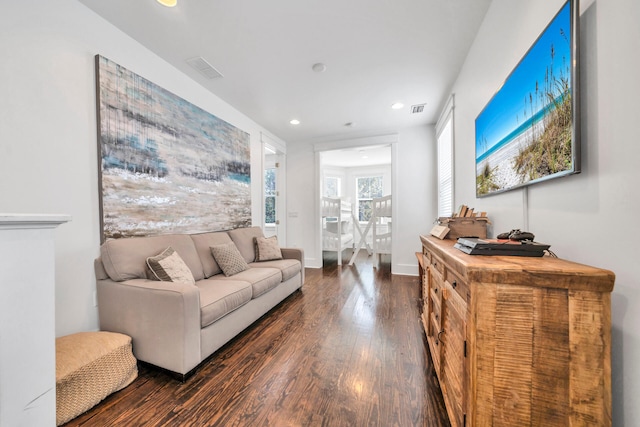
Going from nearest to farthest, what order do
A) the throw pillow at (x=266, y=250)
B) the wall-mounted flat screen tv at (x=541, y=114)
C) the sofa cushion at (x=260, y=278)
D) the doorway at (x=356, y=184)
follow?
the wall-mounted flat screen tv at (x=541, y=114), the sofa cushion at (x=260, y=278), the throw pillow at (x=266, y=250), the doorway at (x=356, y=184)

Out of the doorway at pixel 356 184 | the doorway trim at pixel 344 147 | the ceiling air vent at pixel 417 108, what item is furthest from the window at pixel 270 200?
the ceiling air vent at pixel 417 108

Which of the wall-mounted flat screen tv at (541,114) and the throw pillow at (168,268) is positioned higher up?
the wall-mounted flat screen tv at (541,114)

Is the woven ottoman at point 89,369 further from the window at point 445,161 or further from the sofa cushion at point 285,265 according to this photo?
the window at point 445,161

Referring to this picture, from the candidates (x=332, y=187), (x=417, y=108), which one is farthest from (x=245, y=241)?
(x=332, y=187)

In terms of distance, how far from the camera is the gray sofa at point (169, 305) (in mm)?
1528

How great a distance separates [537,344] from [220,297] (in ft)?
6.08

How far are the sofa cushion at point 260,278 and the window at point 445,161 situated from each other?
2.38 meters

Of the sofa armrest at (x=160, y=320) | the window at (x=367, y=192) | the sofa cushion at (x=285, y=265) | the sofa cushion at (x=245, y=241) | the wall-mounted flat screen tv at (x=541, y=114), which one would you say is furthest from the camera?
the window at (x=367, y=192)

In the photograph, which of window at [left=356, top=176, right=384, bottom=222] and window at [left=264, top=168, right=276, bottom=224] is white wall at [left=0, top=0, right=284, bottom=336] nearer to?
window at [left=264, top=168, right=276, bottom=224]

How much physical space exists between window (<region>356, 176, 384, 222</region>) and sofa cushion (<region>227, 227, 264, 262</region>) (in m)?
4.75

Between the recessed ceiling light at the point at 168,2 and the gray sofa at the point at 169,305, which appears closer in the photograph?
the gray sofa at the point at 169,305

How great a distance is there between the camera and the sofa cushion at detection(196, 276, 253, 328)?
1678 millimetres

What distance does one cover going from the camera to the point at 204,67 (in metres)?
2.41

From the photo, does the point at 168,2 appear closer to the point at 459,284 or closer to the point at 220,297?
the point at 220,297
